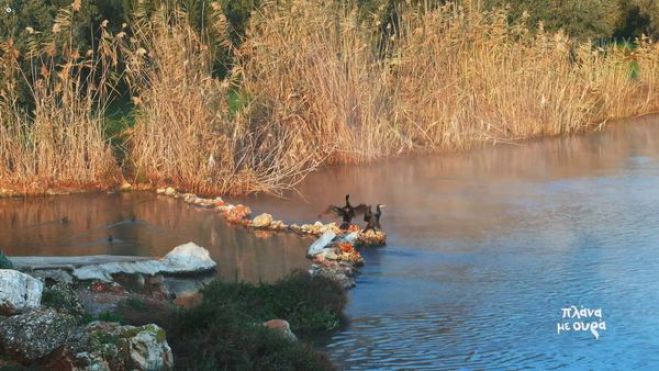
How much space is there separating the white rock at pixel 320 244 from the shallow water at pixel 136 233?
0.16m

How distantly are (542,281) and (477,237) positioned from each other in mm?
2633

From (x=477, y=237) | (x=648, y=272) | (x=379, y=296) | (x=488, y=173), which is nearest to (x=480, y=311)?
(x=379, y=296)

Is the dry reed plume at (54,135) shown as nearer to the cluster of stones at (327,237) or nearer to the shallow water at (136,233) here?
the shallow water at (136,233)

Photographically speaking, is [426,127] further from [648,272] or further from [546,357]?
[546,357]

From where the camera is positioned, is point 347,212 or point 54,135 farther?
point 54,135

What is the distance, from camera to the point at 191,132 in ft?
61.0

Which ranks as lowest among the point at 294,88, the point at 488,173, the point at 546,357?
the point at 546,357

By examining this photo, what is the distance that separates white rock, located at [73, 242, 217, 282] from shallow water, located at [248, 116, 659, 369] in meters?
1.96

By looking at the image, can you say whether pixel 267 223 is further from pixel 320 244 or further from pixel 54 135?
pixel 54 135

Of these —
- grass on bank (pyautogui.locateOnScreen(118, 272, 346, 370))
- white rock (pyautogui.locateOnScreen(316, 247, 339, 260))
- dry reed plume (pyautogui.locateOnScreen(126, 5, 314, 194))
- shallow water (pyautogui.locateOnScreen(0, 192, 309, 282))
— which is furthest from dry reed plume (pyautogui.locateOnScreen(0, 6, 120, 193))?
grass on bank (pyautogui.locateOnScreen(118, 272, 346, 370))

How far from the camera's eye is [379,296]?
39.5ft

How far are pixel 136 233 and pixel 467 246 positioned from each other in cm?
469

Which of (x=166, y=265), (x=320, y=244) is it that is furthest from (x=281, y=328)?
(x=320, y=244)

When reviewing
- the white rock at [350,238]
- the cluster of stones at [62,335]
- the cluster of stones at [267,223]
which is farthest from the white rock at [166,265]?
the cluster of stones at [62,335]
